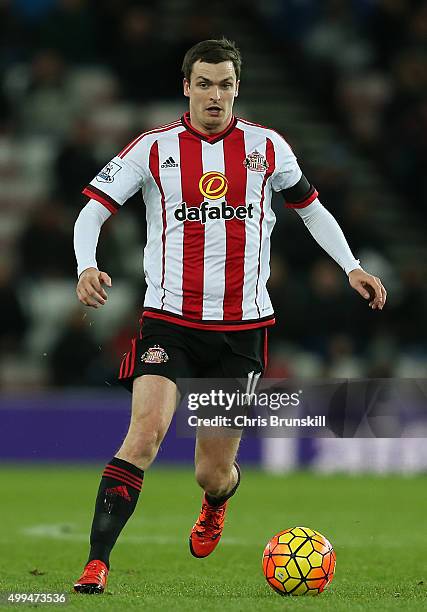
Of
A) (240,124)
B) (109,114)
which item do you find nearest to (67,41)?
(109,114)

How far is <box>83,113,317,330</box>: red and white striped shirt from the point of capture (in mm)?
5629

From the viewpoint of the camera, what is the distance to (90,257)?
5391 millimetres

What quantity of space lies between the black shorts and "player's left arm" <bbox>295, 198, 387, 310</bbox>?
45cm

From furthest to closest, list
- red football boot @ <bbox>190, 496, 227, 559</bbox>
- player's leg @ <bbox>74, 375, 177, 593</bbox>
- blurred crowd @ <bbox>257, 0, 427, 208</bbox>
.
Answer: blurred crowd @ <bbox>257, 0, 427, 208</bbox> → red football boot @ <bbox>190, 496, 227, 559</bbox> → player's leg @ <bbox>74, 375, 177, 593</bbox>

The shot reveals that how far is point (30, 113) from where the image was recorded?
14.7 meters

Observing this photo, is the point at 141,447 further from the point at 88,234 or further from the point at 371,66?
the point at 371,66

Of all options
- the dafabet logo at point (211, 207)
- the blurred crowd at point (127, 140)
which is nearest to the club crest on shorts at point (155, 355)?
the dafabet logo at point (211, 207)

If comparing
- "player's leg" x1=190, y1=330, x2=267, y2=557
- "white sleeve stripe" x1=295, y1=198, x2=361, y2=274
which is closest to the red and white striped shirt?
"player's leg" x1=190, y1=330, x2=267, y2=557

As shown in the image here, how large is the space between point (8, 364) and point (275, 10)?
250 inches

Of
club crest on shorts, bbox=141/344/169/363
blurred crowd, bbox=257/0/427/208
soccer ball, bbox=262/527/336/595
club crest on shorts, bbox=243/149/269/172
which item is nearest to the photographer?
soccer ball, bbox=262/527/336/595

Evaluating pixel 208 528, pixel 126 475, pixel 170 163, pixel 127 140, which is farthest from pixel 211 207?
pixel 127 140

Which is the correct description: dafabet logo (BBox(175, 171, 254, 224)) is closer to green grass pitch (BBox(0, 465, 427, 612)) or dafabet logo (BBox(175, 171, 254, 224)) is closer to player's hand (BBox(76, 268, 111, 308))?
player's hand (BBox(76, 268, 111, 308))

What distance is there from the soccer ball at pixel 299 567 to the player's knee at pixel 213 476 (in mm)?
625

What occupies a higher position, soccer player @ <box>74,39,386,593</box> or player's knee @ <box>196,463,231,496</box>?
soccer player @ <box>74,39,386,593</box>
